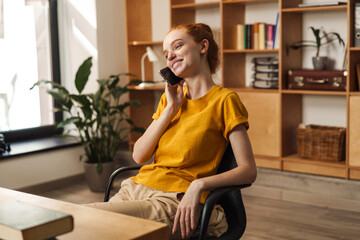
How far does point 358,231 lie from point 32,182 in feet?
9.04

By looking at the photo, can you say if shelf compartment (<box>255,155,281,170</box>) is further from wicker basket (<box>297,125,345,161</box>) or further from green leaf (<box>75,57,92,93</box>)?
green leaf (<box>75,57,92,93</box>)

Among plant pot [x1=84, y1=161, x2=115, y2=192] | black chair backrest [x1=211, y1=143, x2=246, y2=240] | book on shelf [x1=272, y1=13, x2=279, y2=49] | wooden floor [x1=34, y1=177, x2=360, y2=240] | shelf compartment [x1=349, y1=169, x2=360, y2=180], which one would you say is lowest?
wooden floor [x1=34, y1=177, x2=360, y2=240]

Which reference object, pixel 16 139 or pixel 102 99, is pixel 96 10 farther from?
pixel 16 139

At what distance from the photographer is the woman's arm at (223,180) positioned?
1675mm

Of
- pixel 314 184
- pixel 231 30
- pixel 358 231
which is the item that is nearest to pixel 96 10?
pixel 231 30

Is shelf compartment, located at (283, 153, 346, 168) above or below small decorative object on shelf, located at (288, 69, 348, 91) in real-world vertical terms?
below

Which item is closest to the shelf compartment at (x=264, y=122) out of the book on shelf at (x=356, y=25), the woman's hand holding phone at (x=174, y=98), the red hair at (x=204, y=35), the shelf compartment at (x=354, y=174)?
the shelf compartment at (x=354, y=174)

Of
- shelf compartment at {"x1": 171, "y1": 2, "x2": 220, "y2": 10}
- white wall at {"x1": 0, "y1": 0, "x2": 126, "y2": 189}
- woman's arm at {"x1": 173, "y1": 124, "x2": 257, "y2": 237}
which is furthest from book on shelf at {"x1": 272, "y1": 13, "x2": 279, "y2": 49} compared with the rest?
woman's arm at {"x1": 173, "y1": 124, "x2": 257, "y2": 237}

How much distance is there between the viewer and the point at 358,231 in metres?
3.30

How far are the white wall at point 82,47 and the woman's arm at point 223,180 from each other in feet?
9.99

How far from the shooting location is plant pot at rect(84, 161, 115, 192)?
448 cm

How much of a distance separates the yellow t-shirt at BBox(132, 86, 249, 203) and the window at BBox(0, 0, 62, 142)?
10.7 feet

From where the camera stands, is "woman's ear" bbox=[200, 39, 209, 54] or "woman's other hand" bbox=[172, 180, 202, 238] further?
"woman's ear" bbox=[200, 39, 209, 54]

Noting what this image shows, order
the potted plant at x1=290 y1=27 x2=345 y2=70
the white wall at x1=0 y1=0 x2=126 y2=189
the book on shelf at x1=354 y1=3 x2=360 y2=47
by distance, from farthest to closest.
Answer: the white wall at x1=0 y1=0 x2=126 y2=189 < the potted plant at x1=290 y1=27 x2=345 y2=70 < the book on shelf at x1=354 y1=3 x2=360 y2=47
